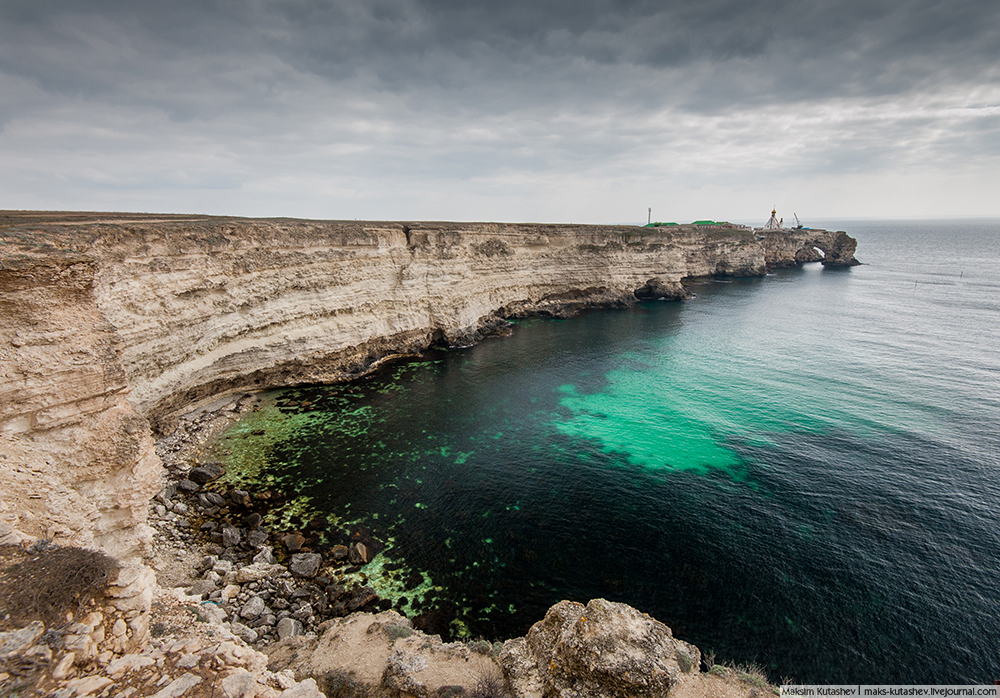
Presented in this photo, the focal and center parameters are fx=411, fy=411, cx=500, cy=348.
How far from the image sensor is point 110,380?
11.7 meters

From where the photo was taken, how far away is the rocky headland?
896cm

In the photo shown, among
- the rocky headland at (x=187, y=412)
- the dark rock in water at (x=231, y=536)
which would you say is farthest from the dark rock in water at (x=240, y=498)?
the dark rock in water at (x=231, y=536)

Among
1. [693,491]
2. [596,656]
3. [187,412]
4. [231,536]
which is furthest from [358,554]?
[187,412]

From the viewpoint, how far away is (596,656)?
9.84m

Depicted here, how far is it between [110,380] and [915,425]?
1467 inches

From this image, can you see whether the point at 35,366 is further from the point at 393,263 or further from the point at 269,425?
the point at 393,263

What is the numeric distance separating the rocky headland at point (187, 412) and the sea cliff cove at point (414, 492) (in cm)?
8

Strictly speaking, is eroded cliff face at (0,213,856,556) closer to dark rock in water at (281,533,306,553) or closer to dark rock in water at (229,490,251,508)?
dark rock in water at (281,533,306,553)

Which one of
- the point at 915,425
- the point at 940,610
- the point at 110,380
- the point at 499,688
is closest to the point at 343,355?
the point at 110,380

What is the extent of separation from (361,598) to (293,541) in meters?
4.10

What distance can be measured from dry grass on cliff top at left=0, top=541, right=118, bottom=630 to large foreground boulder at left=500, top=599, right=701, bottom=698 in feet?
29.3

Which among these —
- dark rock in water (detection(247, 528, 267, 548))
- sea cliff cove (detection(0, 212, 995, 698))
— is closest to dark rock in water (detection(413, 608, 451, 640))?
sea cliff cove (detection(0, 212, 995, 698))

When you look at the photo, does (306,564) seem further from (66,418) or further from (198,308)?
(198,308)

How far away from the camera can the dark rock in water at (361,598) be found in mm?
13523
